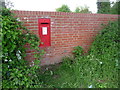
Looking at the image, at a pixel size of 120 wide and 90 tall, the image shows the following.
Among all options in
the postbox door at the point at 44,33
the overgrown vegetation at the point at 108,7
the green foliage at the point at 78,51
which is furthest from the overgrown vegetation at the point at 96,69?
the overgrown vegetation at the point at 108,7

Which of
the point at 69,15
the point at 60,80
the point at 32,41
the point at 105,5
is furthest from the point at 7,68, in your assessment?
the point at 105,5

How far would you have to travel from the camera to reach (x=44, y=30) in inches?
139

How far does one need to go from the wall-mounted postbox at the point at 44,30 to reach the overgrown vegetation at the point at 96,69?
0.86m

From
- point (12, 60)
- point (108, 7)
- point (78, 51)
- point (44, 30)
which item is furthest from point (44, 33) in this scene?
point (108, 7)

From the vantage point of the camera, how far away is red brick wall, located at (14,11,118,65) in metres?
3.42

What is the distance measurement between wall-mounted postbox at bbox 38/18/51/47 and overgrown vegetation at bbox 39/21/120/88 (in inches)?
33.8

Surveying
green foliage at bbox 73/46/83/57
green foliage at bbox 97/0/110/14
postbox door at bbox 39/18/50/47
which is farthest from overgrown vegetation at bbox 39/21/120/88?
green foliage at bbox 97/0/110/14

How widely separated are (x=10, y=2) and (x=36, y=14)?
4.30m

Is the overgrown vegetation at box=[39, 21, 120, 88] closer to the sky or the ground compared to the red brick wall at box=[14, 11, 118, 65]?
closer to the ground

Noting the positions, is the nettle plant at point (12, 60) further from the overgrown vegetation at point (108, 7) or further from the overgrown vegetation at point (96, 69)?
the overgrown vegetation at point (108, 7)

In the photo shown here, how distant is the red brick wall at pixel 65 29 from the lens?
11.2 feet

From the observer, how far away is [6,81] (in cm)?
216

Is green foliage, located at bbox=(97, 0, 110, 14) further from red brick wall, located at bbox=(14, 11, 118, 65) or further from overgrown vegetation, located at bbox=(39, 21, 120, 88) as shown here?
overgrown vegetation, located at bbox=(39, 21, 120, 88)

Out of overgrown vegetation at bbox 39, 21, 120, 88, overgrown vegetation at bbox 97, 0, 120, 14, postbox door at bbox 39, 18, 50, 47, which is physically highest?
overgrown vegetation at bbox 97, 0, 120, 14
